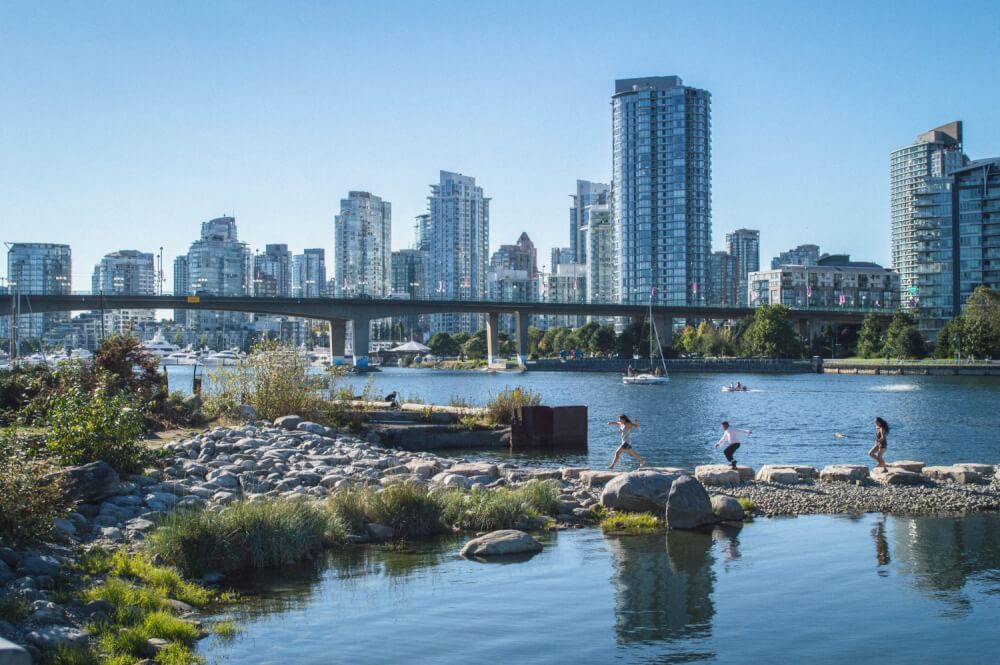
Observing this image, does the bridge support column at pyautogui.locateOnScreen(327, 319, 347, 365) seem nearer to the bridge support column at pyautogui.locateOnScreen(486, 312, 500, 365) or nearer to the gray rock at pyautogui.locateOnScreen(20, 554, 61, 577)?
the bridge support column at pyautogui.locateOnScreen(486, 312, 500, 365)

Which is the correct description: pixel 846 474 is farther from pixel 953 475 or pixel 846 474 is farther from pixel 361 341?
pixel 361 341

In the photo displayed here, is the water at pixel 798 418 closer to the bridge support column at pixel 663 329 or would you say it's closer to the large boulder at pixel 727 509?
the large boulder at pixel 727 509

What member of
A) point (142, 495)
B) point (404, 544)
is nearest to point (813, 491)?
point (404, 544)

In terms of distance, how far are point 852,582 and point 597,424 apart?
35749mm

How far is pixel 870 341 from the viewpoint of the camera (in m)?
150

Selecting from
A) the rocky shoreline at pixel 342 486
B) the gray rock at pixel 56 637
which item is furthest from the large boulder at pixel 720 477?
the gray rock at pixel 56 637

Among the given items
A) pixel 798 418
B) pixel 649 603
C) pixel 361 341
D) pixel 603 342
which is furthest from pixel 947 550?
pixel 603 342

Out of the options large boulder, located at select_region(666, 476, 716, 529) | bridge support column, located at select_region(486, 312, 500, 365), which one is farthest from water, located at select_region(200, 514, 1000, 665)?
bridge support column, located at select_region(486, 312, 500, 365)

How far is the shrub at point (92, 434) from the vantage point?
19.2 metres

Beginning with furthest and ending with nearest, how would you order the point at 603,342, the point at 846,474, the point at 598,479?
the point at 603,342 < the point at 846,474 < the point at 598,479

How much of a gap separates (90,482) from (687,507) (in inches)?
469

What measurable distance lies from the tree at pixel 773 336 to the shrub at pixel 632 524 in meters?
134

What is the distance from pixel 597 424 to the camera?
5172 cm

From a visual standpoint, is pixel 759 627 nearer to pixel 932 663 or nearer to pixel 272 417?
pixel 932 663
